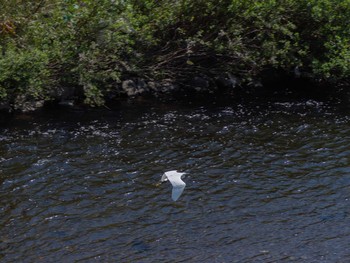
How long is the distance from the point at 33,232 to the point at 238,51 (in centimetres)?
986

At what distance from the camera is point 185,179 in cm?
1322

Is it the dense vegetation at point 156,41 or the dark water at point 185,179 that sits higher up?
the dense vegetation at point 156,41

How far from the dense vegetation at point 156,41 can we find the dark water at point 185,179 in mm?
1095

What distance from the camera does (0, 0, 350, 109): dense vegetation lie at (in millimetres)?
16594

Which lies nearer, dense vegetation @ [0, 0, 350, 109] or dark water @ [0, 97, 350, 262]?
dark water @ [0, 97, 350, 262]

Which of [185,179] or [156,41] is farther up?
[156,41]

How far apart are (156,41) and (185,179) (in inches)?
247

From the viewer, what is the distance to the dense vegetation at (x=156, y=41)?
54.4 ft

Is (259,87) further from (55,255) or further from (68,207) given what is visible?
(55,255)

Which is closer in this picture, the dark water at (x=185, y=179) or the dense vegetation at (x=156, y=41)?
the dark water at (x=185, y=179)

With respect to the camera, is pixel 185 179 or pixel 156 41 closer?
pixel 185 179

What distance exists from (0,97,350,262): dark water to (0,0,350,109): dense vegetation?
3.59 feet

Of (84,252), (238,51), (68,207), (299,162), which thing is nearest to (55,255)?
(84,252)

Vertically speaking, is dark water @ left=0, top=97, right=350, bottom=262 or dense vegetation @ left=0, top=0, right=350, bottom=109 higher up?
dense vegetation @ left=0, top=0, right=350, bottom=109
